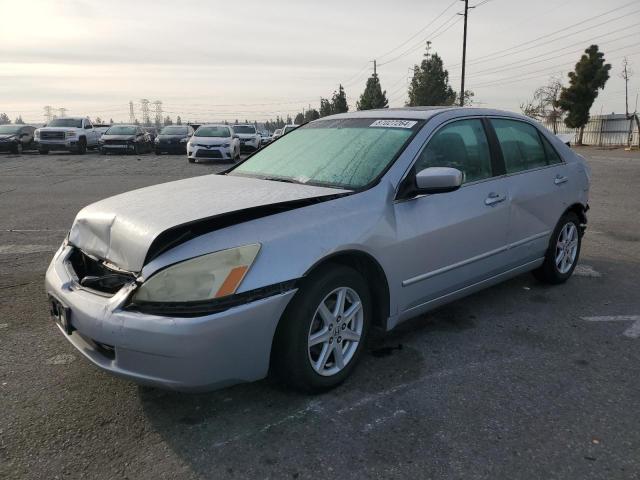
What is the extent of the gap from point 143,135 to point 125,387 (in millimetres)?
26802

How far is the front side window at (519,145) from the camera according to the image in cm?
415

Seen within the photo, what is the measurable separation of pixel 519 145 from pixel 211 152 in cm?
1675

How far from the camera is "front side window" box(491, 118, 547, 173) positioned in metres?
4.15

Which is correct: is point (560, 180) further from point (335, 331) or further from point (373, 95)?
point (373, 95)

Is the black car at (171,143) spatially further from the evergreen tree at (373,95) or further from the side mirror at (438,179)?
→ the evergreen tree at (373,95)

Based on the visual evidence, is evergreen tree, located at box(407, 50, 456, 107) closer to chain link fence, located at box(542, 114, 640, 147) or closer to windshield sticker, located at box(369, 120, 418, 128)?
chain link fence, located at box(542, 114, 640, 147)

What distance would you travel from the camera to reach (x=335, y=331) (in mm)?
2961

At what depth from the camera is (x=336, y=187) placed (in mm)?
3281

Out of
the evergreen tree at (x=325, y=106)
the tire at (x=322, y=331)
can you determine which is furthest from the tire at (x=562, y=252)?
the evergreen tree at (x=325, y=106)

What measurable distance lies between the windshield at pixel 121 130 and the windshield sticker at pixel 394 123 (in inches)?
977

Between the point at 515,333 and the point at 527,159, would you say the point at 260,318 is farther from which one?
the point at 527,159

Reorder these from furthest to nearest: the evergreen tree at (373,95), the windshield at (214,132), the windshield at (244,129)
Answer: the evergreen tree at (373,95), the windshield at (244,129), the windshield at (214,132)

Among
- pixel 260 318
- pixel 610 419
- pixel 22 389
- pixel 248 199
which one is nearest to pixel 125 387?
pixel 22 389

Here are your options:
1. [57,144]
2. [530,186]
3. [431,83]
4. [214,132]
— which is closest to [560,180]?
[530,186]
